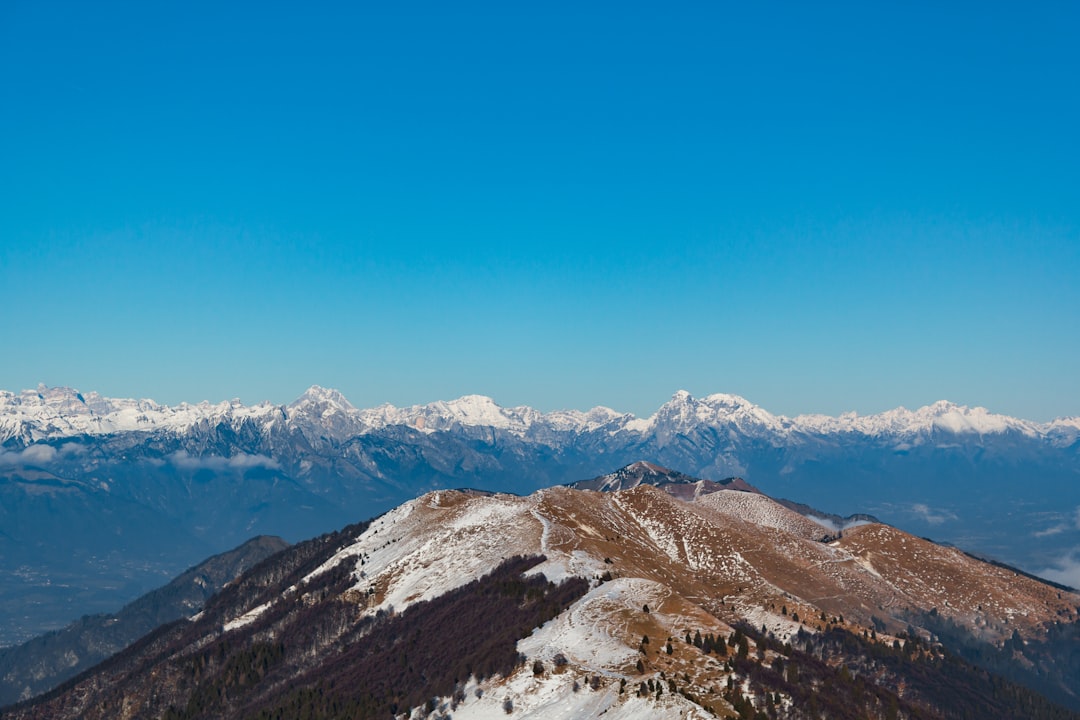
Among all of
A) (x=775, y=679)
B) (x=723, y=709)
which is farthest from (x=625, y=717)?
(x=775, y=679)

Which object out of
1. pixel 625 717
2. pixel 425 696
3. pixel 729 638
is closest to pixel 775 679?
pixel 729 638

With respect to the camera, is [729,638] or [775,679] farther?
[729,638]

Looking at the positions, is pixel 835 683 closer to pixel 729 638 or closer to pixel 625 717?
pixel 729 638

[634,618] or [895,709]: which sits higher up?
[634,618]

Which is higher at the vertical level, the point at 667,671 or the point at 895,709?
the point at 667,671

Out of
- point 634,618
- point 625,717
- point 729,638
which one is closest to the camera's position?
point 625,717

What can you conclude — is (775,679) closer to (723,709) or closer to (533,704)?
(723,709)

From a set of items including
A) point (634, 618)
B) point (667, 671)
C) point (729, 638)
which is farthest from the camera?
point (634, 618)

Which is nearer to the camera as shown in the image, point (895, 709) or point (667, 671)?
point (667, 671)

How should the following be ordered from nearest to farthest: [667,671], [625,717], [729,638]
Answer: [625,717], [667,671], [729,638]
